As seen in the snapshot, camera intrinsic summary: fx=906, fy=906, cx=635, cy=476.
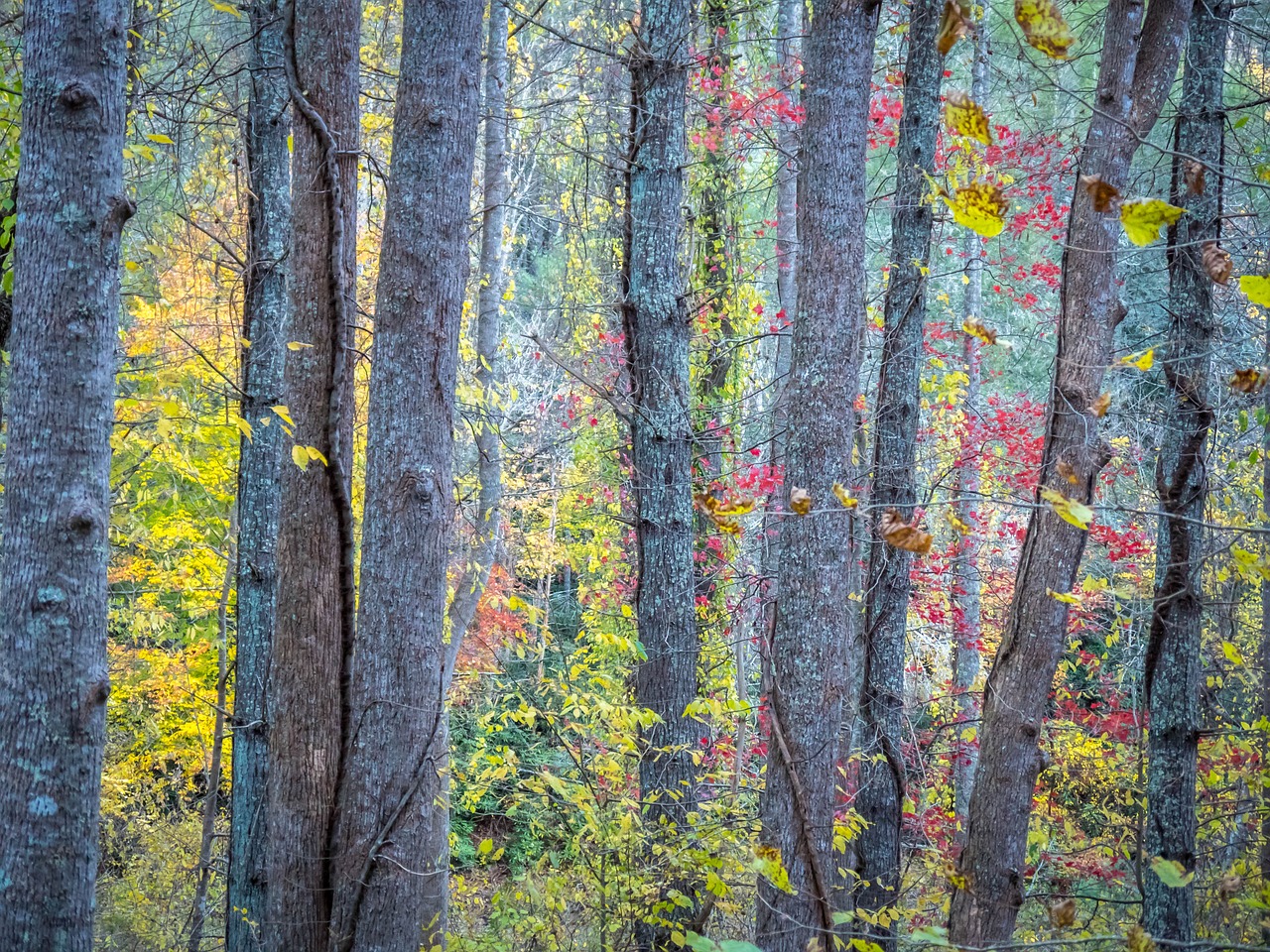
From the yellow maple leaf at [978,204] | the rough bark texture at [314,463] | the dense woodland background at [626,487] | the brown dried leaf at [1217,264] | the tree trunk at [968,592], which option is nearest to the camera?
the yellow maple leaf at [978,204]

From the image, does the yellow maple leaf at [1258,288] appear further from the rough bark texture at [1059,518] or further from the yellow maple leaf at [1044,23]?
the rough bark texture at [1059,518]

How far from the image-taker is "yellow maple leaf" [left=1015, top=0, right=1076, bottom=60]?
1699mm

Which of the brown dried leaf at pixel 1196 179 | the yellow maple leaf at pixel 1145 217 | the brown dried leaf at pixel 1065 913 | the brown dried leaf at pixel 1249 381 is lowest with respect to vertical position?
the brown dried leaf at pixel 1065 913

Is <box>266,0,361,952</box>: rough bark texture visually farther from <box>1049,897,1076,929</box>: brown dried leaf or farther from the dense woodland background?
<box>1049,897,1076,929</box>: brown dried leaf

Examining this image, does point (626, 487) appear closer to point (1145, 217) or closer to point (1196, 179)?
point (1196, 179)

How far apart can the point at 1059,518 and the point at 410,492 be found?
323 cm

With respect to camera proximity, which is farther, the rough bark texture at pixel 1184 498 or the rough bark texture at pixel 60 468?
the rough bark texture at pixel 1184 498

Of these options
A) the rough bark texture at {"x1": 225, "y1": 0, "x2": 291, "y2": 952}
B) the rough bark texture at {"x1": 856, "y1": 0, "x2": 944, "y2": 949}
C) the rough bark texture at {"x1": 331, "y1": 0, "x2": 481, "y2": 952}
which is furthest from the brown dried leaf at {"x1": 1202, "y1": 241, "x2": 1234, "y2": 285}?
the rough bark texture at {"x1": 225, "y1": 0, "x2": 291, "y2": 952}

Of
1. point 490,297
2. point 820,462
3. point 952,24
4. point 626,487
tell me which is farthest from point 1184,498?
point 490,297

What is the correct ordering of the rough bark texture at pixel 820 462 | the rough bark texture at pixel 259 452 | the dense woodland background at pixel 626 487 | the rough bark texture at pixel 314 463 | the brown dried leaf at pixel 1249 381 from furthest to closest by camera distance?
the rough bark texture at pixel 259 452 < the rough bark texture at pixel 820 462 < the rough bark texture at pixel 314 463 < the dense woodland background at pixel 626 487 < the brown dried leaf at pixel 1249 381

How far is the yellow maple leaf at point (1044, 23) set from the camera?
1.70 meters

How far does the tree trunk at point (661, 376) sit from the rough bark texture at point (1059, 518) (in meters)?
1.86

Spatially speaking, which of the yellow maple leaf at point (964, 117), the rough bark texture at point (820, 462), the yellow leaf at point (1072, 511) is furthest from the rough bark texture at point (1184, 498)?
the yellow maple leaf at point (964, 117)

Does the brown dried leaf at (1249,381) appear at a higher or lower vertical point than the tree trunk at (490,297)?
lower
